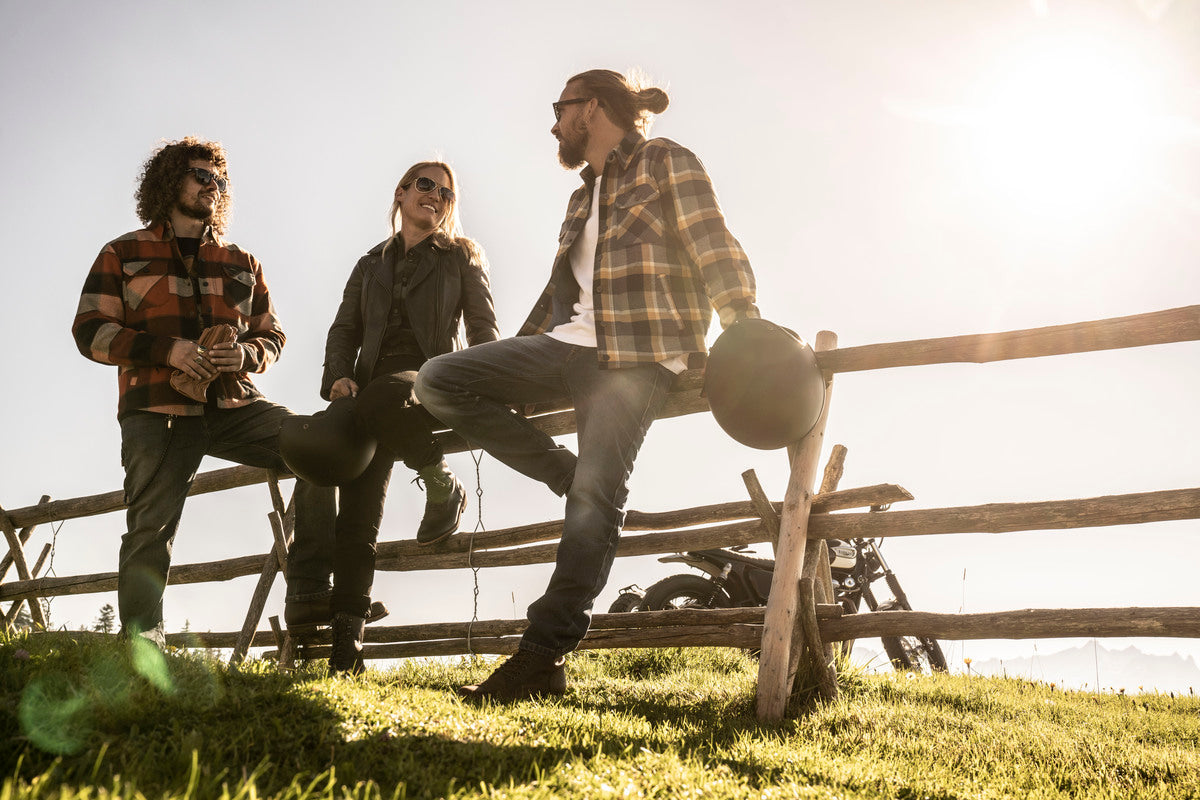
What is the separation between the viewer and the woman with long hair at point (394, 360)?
145 inches

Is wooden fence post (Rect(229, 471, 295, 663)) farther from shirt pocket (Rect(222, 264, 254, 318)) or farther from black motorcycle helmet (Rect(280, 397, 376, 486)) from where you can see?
black motorcycle helmet (Rect(280, 397, 376, 486))

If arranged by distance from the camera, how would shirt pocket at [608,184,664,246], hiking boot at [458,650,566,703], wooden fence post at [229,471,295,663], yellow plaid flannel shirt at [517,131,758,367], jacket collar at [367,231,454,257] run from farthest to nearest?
1. wooden fence post at [229,471,295,663]
2. jacket collar at [367,231,454,257]
3. shirt pocket at [608,184,664,246]
4. yellow plaid flannel shirt at [517,131,758,367]
5. hiking boot at [458,650,566,703]

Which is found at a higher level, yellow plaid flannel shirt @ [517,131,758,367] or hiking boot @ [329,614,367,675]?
yellow plaid flannel shirt @ [517,131,758,367]

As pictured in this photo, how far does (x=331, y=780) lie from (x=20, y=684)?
1296mm

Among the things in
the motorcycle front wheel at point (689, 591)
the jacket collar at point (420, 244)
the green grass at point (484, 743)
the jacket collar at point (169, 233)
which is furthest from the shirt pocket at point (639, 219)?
the motorcycle front wheel at point (689, 591)

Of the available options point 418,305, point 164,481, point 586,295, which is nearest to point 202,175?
point 418,305

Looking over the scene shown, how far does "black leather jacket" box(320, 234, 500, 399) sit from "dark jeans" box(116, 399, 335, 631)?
42 centimetres

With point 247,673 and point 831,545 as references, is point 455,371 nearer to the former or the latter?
point 247,673

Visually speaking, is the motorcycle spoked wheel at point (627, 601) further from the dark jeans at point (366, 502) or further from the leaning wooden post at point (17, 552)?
the leaning wooden post at point (17, 552)

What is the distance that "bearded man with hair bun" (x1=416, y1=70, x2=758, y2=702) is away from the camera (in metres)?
3.09

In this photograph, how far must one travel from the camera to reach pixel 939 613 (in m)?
3.56

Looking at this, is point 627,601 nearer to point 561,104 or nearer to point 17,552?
point 561,104

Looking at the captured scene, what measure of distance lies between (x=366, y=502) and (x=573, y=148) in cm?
197

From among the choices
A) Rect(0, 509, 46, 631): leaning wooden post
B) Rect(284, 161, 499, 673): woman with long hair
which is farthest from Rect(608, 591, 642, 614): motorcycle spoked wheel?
Rect(0, 509, 46, 631): leaning wooden post
